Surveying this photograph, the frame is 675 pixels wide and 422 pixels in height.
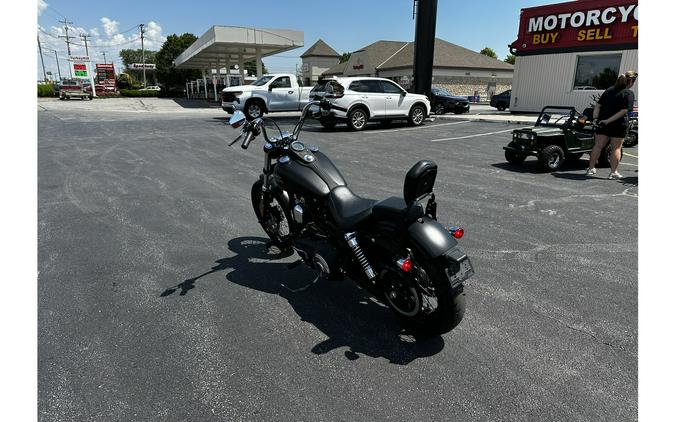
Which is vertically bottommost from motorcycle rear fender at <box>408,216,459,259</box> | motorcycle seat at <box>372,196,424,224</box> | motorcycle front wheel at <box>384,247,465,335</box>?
motorcycle front wheel at <box>384,247,465,335</box>

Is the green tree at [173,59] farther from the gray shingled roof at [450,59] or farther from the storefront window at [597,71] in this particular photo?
the storefront window at [597,71]

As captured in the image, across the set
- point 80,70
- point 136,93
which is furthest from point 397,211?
point 136,93

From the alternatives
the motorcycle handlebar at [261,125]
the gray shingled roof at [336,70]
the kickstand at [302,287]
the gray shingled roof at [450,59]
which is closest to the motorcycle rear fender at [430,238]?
the kickstand at [302,287]

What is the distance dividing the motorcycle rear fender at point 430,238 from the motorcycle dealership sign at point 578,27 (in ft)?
67.4

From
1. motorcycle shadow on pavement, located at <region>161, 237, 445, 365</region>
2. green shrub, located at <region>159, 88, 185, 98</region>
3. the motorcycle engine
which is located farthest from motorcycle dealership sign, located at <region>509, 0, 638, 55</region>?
green shrub, located at <region>159, 88, 185, 98</region>

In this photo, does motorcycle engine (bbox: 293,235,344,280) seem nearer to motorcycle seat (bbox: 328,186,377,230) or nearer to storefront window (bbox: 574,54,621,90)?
motorcycle seat (bbox: 328,186,377,230)

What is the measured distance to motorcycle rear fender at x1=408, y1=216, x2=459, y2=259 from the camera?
2.39 metres

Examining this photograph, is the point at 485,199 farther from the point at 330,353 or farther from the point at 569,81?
the point at 569,81

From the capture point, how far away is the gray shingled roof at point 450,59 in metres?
40.4

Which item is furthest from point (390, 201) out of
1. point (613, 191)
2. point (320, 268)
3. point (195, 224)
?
point (613, 191)

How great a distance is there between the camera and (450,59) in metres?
40.8

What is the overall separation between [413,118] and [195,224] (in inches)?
482

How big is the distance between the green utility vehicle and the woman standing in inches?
30.3

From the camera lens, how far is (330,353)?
2.59m
